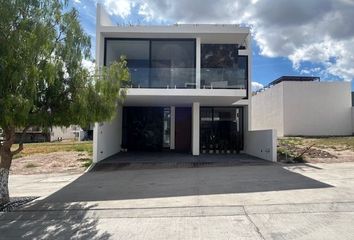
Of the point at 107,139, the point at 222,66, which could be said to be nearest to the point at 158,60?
the point at 222,66

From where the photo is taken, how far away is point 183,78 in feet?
55.0

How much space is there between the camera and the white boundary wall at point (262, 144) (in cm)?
1652

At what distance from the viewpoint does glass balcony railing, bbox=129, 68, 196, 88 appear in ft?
54.4

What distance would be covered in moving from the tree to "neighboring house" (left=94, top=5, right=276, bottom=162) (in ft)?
18.4

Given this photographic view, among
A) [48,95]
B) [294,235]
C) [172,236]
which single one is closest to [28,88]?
[48,95]

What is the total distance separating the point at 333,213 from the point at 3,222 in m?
6.66

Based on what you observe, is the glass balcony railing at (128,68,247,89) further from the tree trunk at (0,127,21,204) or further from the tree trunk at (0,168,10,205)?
the tree trunk at (0,168,10,205)

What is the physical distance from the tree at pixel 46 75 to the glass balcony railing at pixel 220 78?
25.9 ft

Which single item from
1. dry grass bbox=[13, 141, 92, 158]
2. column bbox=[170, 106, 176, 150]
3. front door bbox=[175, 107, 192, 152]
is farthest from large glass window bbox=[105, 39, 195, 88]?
dry grass bbox=[13, 141, 92, 158]

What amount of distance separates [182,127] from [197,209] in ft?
49.7

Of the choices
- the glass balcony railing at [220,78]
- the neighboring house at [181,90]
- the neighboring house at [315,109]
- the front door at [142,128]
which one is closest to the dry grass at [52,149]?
the front door at [142,128]

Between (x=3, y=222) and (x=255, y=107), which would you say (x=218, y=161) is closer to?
(x=3, y=222)

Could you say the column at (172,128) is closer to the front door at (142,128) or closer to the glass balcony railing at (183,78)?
the front door at (142,128)

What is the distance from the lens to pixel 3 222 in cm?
705
